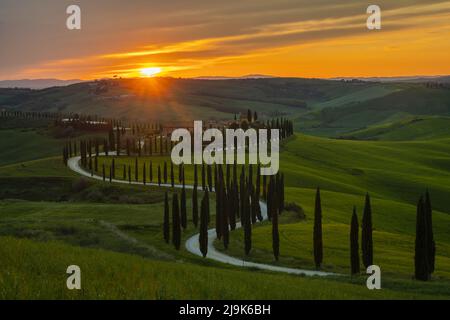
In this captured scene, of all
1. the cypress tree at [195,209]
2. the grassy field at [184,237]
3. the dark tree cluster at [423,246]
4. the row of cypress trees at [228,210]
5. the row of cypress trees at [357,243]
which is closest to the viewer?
the grassy field at [184,237]

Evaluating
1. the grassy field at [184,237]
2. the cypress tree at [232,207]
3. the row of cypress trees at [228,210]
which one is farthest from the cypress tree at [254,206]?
the grassy field at [184,237]

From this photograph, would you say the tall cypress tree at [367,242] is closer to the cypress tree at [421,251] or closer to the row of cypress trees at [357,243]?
the row of cypress trees at [357,243]

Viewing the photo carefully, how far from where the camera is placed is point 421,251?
5678 cm

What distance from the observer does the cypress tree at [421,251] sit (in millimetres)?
56031

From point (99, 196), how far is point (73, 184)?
12.5 meters

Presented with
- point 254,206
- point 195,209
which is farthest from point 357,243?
point 195,209

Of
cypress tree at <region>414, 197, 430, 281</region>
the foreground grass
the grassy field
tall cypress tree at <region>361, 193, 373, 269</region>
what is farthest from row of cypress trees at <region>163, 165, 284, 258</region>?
the foreground grass

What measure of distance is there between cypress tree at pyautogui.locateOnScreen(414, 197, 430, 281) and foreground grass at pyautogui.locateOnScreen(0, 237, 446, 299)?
29474 mm

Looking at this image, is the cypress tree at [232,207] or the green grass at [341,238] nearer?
the green grass at [341,238]

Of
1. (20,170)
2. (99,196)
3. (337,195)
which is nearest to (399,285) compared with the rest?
(337,195)

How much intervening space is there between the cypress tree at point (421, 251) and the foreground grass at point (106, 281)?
29474mm

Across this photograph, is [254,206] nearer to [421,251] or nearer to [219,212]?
[219,212]

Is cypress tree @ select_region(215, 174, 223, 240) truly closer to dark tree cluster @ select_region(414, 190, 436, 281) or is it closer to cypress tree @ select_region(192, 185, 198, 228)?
cypress tree @ select_region(192, 185, 198, 228)
